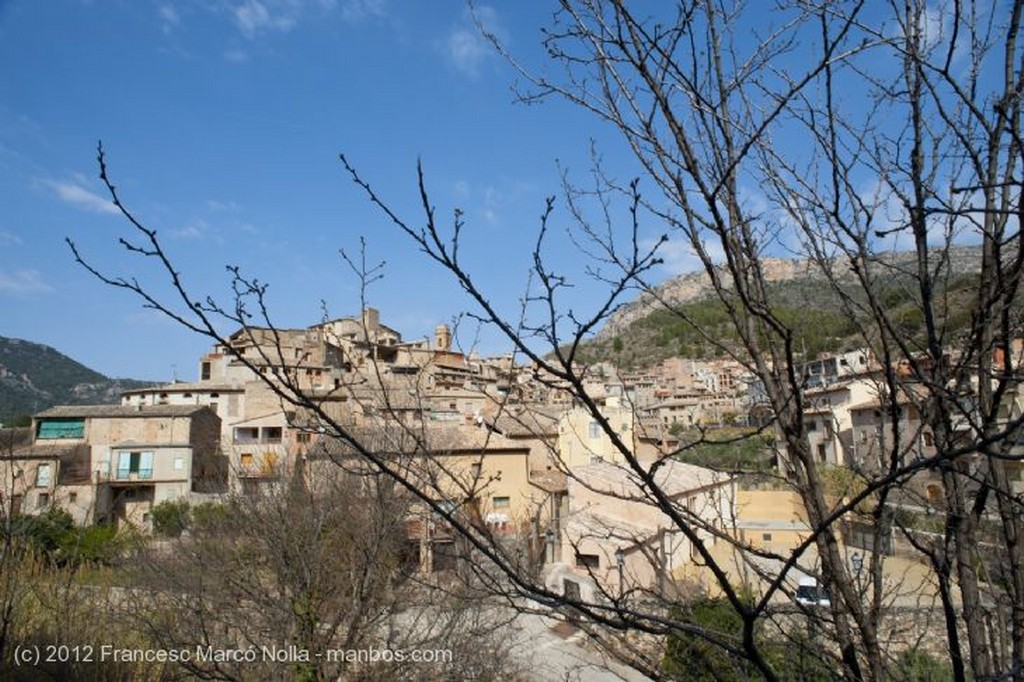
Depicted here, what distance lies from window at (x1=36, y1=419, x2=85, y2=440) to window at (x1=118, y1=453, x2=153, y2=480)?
9.83 feet

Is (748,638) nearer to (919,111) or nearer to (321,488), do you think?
(919,111)

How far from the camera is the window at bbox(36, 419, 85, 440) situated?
3012 cm

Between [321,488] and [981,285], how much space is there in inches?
389

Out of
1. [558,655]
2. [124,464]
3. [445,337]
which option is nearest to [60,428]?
[124,464]

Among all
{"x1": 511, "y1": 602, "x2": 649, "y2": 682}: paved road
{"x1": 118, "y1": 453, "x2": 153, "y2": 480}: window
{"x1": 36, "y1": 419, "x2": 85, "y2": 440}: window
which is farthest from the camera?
{"x1": 36, "y1": 419, "x2": 85, "y2": 440}: window

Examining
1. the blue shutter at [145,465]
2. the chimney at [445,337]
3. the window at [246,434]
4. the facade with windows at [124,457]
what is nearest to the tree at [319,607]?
the chimney at [445,337]

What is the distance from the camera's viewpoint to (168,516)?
939 inches

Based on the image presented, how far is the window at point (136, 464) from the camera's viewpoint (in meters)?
28.9

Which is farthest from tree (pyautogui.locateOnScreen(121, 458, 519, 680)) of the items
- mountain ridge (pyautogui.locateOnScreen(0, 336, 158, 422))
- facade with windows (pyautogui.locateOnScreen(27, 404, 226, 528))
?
mountain ridge (pyautogui.locateOnScreen(0, 336, 158, 422))

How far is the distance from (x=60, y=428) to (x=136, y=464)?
4718 millimetres

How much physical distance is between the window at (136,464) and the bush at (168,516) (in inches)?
142

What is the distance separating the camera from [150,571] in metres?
9.83

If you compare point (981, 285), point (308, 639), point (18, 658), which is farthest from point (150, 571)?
point (981, 285)

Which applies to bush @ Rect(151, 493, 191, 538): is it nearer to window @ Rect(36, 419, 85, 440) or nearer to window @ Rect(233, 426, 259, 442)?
window @ Rect(233, 426, 259, 442)
